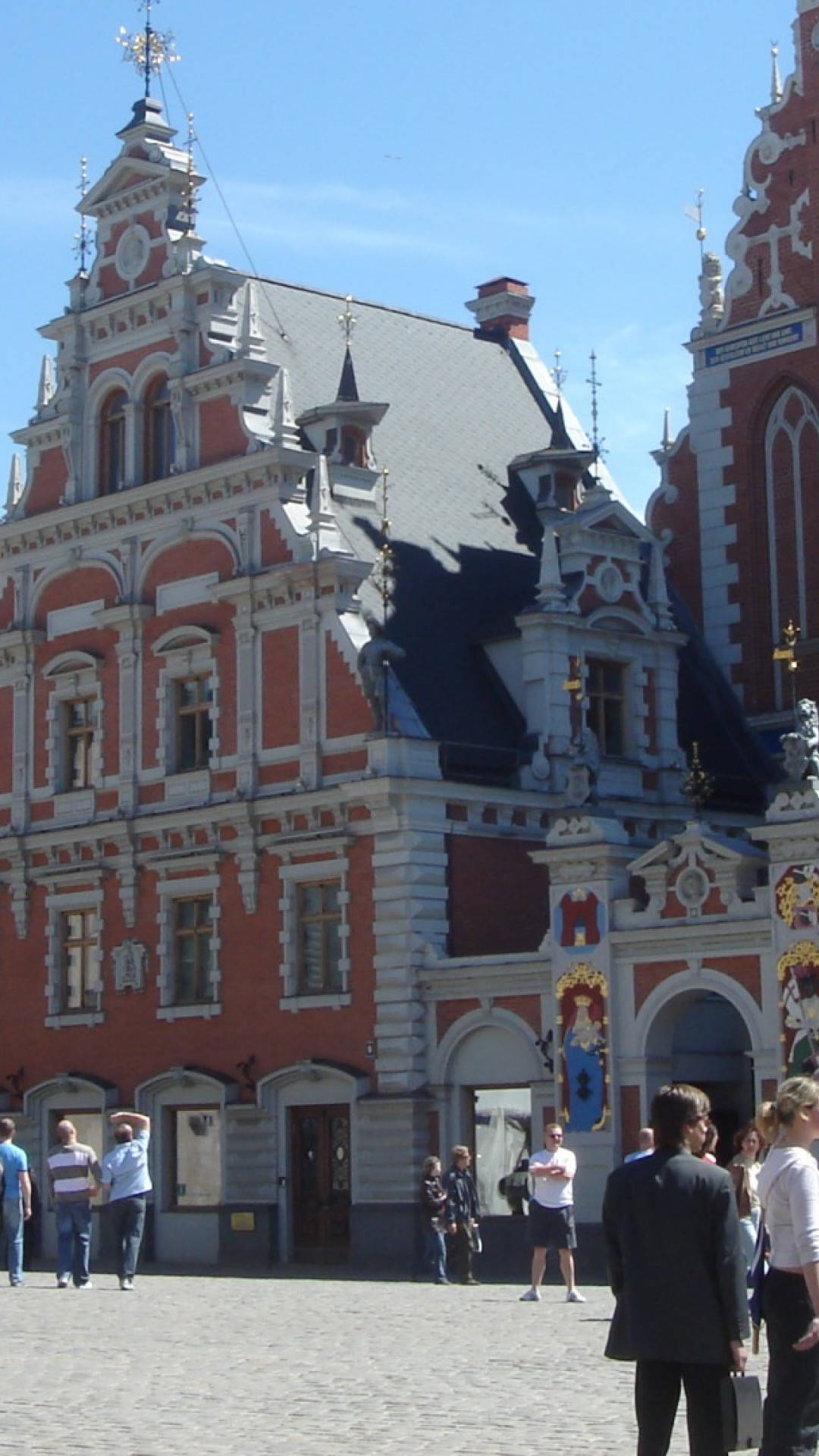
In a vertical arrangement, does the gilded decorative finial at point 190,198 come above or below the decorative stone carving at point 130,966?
above

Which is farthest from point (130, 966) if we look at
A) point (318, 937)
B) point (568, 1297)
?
point (568, 1297)

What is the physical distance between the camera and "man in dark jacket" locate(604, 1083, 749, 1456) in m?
9.12

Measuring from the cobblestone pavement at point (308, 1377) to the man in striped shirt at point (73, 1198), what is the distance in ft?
2.42

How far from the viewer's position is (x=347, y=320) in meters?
37.0

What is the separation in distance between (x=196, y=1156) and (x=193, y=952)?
2.95m

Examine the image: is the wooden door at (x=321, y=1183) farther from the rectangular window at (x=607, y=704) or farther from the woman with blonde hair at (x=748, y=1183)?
the woman with blonde hair at (x=748, y=1183)

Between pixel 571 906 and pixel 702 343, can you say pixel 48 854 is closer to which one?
pixel 571 906

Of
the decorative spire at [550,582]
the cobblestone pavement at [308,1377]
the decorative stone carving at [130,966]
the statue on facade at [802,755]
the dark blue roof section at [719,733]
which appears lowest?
the cobblestone pavement at [308,1377]

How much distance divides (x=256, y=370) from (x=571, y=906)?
1012 centimetres

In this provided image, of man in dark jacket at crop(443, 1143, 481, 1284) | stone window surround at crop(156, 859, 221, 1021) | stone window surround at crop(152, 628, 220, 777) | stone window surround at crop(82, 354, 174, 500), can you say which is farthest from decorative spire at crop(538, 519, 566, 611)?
man in dark jacket at crop(443, 1143, 481, 1284)

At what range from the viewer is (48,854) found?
1485 inches

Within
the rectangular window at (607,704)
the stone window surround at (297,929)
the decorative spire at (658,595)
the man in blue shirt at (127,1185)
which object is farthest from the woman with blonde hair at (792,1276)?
the decorative spire at (658,595)

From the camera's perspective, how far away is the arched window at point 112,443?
124 feet

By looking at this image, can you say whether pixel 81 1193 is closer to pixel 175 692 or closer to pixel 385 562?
pixel 385 562
